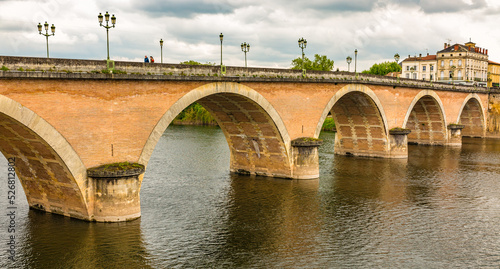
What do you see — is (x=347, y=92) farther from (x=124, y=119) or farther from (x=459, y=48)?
(x=459, y=48)

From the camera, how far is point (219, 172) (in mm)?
30375

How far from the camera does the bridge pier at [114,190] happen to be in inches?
687

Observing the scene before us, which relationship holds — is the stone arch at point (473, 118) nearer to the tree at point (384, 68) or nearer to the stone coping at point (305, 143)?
the stone coping at point (305, 143)

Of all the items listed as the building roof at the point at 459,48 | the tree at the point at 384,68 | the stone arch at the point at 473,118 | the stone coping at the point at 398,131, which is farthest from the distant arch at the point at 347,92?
the tree at the point at 384,68

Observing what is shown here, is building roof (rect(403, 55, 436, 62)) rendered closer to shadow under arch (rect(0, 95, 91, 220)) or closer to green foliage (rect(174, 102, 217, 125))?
green foliage (rect(174, 102, 217, 125))

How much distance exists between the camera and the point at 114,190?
1767cm

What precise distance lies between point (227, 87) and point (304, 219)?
7.82 meters

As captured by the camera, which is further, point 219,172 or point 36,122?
point 219,172

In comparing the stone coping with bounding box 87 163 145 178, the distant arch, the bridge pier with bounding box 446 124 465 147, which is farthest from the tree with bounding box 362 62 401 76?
the stone coping with bounding box 87 163 145 178

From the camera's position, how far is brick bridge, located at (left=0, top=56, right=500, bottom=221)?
53.0 feet

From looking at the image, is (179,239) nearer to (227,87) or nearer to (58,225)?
(58,225)

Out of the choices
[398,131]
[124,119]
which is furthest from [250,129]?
[398,131]

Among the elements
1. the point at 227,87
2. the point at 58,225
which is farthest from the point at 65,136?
the point at 227,87

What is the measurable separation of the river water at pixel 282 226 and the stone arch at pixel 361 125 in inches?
274
